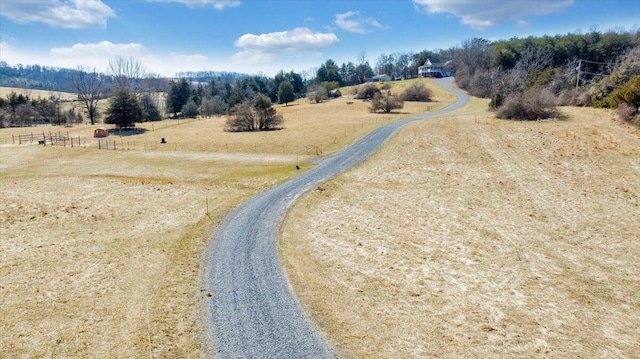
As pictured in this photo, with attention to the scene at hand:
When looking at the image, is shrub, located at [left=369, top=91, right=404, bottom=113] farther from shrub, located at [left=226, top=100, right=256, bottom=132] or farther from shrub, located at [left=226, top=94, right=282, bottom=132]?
shrub, located at [left=226, top=100, right=256, bottom=132]

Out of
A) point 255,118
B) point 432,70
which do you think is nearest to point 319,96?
point 255,118

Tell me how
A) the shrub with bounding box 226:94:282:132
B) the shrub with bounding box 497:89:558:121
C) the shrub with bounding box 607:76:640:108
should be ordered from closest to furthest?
1. the shrub with bounding box 607:76:640:108
2. the shrub with bounding box 497:89:558:121
3. the shrub with bounding box 226:94:282:132

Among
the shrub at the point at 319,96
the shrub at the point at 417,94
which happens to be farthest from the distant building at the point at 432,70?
the shrub at the point at 417,94

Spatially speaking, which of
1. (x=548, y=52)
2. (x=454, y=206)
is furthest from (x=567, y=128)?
(x=548, y=52)

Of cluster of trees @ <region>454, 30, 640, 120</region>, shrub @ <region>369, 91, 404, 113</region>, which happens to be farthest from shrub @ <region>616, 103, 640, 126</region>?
shrub @ <region>369, 91, 404, 113</region>

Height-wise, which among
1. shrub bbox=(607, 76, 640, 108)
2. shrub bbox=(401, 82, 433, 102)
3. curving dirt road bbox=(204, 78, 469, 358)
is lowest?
curving dirt road bbox=(204, 78, 469, 358)

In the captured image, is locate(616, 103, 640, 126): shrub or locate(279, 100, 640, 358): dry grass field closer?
locate(279, 100, 640, 358): dry grass field

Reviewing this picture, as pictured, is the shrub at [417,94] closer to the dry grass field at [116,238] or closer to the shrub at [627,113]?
the dry grass field at [116,238]
